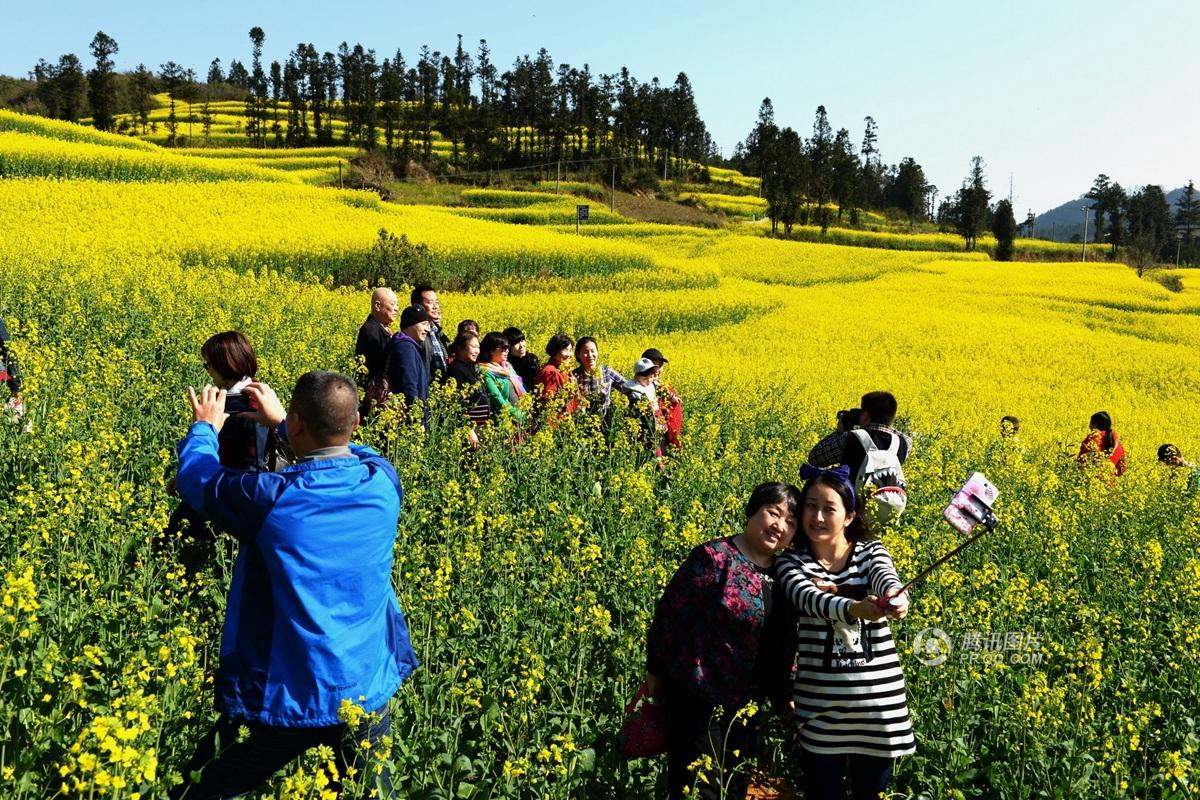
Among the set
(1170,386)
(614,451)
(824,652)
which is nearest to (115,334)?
(614,451)

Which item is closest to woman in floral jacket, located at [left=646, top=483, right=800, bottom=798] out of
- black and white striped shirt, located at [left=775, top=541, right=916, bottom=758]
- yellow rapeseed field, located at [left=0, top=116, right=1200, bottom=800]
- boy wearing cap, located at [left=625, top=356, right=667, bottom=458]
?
black and white striped shirt, located at [left=775, top=541, right=916, bottom=758]

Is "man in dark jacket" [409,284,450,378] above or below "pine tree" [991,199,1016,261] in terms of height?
below

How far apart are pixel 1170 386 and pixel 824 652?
21.8 metres

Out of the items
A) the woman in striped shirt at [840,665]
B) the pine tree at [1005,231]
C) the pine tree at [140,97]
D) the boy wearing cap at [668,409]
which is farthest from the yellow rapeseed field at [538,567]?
the pine tree at [140,97]

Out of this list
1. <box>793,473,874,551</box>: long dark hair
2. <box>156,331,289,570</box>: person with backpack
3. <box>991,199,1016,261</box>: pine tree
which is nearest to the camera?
<box>793,473,874,551</box>: long dark hair

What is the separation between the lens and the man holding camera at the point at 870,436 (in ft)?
17.6

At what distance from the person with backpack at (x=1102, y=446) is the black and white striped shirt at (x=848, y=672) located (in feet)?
24.6

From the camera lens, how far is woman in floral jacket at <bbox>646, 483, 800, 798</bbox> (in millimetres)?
3578

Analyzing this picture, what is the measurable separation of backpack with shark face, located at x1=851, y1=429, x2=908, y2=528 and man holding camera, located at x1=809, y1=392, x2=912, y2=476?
5 cm

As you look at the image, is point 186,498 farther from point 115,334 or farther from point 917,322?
point 917,322

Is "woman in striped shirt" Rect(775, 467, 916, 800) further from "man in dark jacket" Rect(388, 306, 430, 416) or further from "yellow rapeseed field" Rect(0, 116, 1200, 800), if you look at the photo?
"man in dark jacket" Rect(388, 306, 430, 416)

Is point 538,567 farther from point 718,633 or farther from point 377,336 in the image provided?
point 377,336

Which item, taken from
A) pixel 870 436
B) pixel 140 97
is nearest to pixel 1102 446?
pixel 870 436

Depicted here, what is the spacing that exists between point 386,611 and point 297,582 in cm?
46
